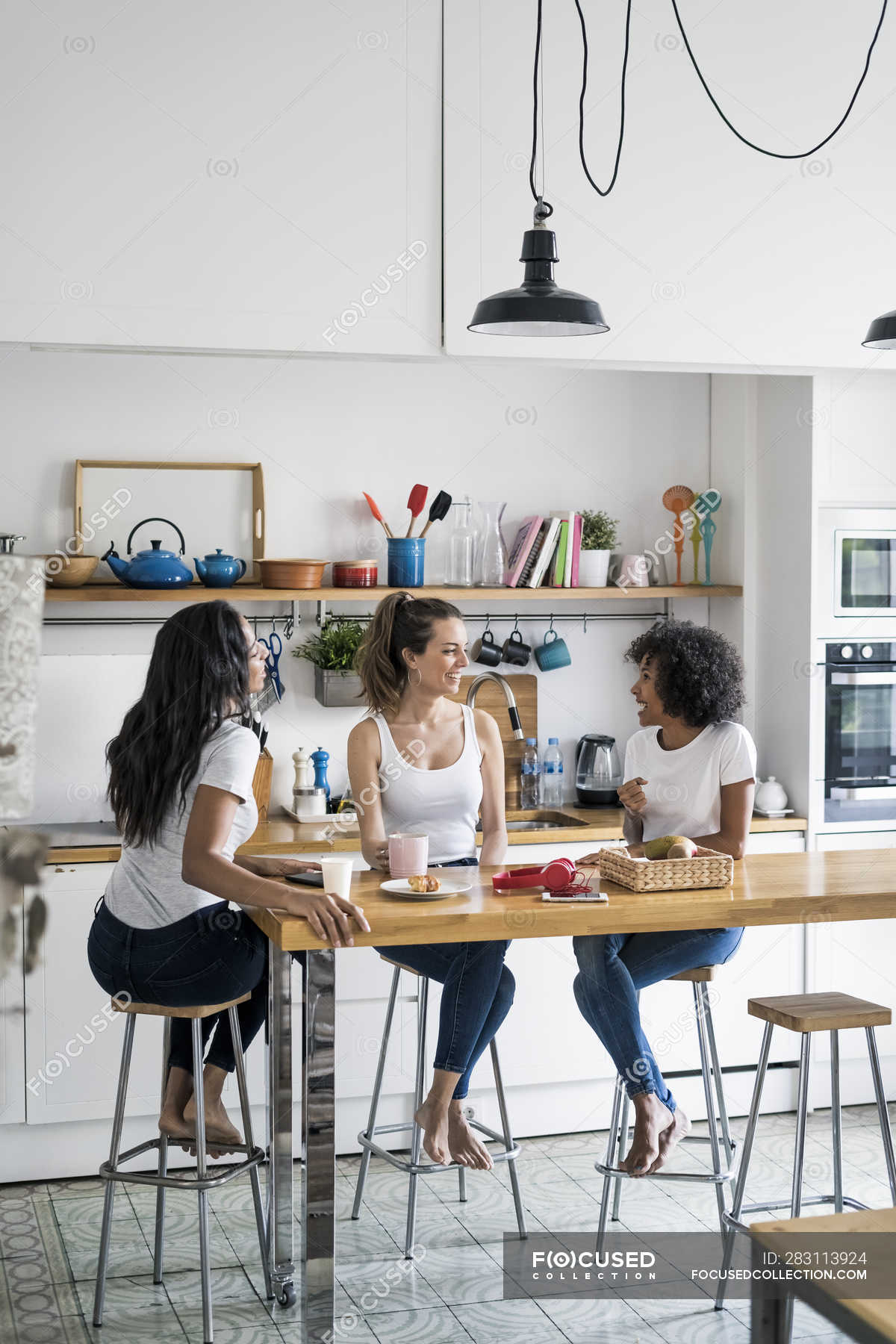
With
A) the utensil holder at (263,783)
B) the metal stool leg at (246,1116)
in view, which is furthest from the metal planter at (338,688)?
the metal stool leg at (246,1116)

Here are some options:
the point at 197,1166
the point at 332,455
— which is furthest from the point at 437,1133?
the point at 332,455

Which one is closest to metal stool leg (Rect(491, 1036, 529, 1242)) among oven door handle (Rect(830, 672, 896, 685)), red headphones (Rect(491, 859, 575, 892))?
red headphones (Rect(491, 859, 575, 892))

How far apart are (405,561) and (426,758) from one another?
98 cm

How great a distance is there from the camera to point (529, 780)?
→ 409 centimetres

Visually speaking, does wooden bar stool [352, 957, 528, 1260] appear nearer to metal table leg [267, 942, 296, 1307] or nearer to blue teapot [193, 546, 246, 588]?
metal table leg [267, 942, 296, 1307]

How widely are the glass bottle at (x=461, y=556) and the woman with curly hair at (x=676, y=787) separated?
89cm

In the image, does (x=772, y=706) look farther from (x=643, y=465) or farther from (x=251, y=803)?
(x=251, y=803)

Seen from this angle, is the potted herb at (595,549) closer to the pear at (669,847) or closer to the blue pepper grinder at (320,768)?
the blue pepper grinder at (320,768)

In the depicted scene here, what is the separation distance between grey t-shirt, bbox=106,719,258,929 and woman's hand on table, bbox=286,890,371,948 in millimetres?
311

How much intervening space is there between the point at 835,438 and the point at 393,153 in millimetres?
1493

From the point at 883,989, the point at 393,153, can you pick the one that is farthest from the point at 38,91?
the point at 883,989

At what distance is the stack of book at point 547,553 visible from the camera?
3969mm

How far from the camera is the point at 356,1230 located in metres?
3.10

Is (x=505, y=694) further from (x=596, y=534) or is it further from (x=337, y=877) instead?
(x=337, y=877)
